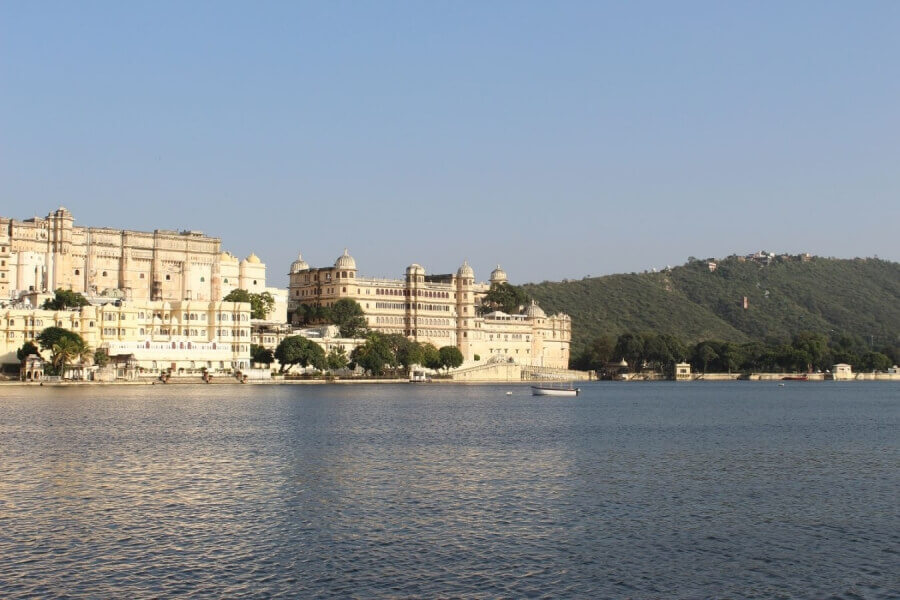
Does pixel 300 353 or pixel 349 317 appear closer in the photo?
pixel 300 353

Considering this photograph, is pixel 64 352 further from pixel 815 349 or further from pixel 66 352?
pixel 815 349

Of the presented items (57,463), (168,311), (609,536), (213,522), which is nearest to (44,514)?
(213,522)

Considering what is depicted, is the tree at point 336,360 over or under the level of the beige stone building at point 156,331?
under

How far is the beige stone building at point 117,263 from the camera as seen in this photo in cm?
11812

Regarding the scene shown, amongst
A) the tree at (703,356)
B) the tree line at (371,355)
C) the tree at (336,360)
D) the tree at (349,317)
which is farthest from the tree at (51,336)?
the tree at (703,356)

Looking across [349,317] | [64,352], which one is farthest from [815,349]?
[64,352]

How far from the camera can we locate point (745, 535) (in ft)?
87.2

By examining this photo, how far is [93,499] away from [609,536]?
1373cm

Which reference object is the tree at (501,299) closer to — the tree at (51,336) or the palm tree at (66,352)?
the palm tree at (66,352)

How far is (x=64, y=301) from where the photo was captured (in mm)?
106938

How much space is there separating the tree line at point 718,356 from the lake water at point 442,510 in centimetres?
9943

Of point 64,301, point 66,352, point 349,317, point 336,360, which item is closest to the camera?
point 66,352

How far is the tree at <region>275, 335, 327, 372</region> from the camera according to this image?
375ft

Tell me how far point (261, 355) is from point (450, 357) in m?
25.2
